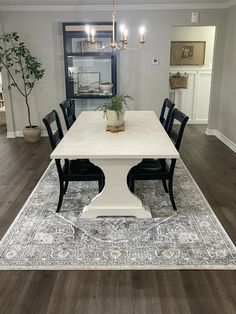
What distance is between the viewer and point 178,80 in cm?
612

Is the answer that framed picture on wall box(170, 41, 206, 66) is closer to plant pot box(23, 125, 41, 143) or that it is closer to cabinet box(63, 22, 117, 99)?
cabinet box(63, 22, 117, 99)

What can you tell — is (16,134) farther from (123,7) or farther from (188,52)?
(188,52)

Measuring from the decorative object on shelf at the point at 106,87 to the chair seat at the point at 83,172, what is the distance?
2.50m

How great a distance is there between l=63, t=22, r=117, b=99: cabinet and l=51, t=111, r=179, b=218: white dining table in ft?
7.52

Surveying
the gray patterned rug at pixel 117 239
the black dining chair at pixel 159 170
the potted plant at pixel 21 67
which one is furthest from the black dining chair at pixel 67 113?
the potted plant at pixel 21 67

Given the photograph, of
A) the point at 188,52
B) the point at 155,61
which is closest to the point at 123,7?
the point at 155,61

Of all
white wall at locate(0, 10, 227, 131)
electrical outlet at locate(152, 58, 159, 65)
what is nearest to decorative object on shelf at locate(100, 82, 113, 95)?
white wall at locate(0, 10, 227, 131)

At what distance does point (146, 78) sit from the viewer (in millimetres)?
5254

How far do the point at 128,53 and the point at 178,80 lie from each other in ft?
4.88

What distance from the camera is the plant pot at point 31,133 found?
204 inches

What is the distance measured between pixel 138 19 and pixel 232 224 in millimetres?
3787

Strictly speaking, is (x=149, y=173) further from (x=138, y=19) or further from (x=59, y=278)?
(x=138, y=19)

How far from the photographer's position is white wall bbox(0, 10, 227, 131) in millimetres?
4926

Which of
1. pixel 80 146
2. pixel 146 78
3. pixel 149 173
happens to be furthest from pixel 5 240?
pixel 146 78
